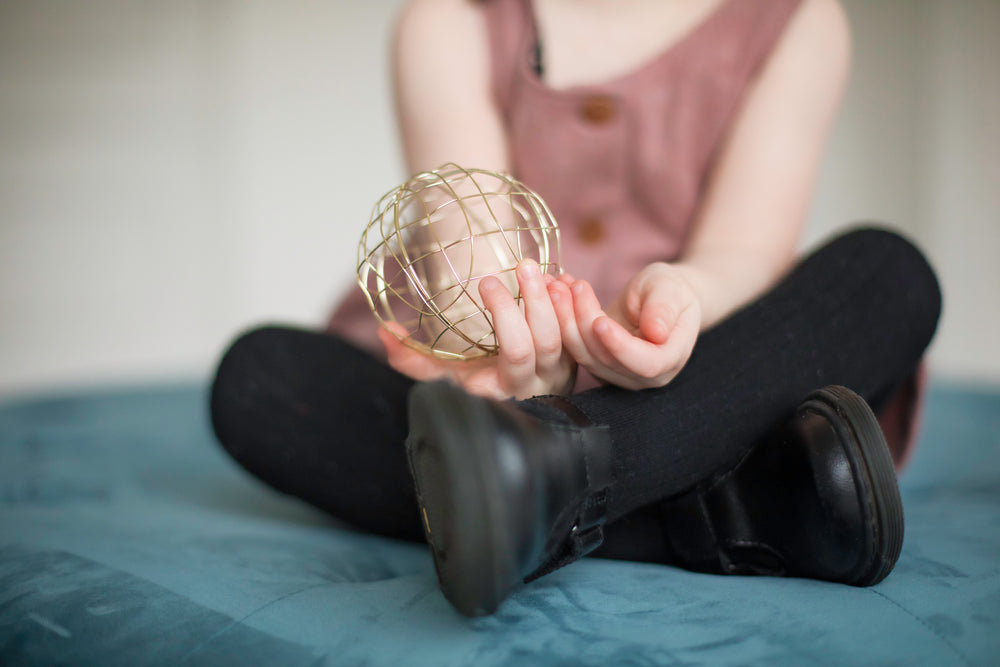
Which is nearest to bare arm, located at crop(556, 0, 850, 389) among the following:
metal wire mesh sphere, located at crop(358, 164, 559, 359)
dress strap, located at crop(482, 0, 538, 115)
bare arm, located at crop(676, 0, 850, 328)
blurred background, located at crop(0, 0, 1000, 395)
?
bare arm, located at crop(676, 0, 850, 328)

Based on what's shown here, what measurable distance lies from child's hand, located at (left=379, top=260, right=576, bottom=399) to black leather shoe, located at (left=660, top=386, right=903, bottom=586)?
0.46ft

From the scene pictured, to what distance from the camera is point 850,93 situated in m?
2.28

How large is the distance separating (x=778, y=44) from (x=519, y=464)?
0.64 metres

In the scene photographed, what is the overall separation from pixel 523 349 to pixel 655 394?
0.40 feet

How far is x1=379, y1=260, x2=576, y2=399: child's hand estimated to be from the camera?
1.45ft

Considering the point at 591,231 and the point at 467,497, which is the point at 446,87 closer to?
the point at 591,231

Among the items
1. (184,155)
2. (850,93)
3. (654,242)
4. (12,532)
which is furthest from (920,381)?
(184,155)

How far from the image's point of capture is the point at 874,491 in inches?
17.6

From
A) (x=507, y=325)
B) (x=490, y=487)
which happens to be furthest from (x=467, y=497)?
(x=507, y=325)

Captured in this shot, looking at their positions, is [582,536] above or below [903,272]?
below

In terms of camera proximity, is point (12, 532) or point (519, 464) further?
point (12, 532)

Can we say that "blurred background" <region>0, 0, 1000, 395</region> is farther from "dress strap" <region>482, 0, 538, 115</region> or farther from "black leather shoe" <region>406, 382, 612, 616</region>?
"black leather shoe" <region>406, 382, 612, 616</region>

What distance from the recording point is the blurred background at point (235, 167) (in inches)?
83.2

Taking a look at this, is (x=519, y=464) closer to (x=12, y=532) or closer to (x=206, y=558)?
(x=206, y=558)
